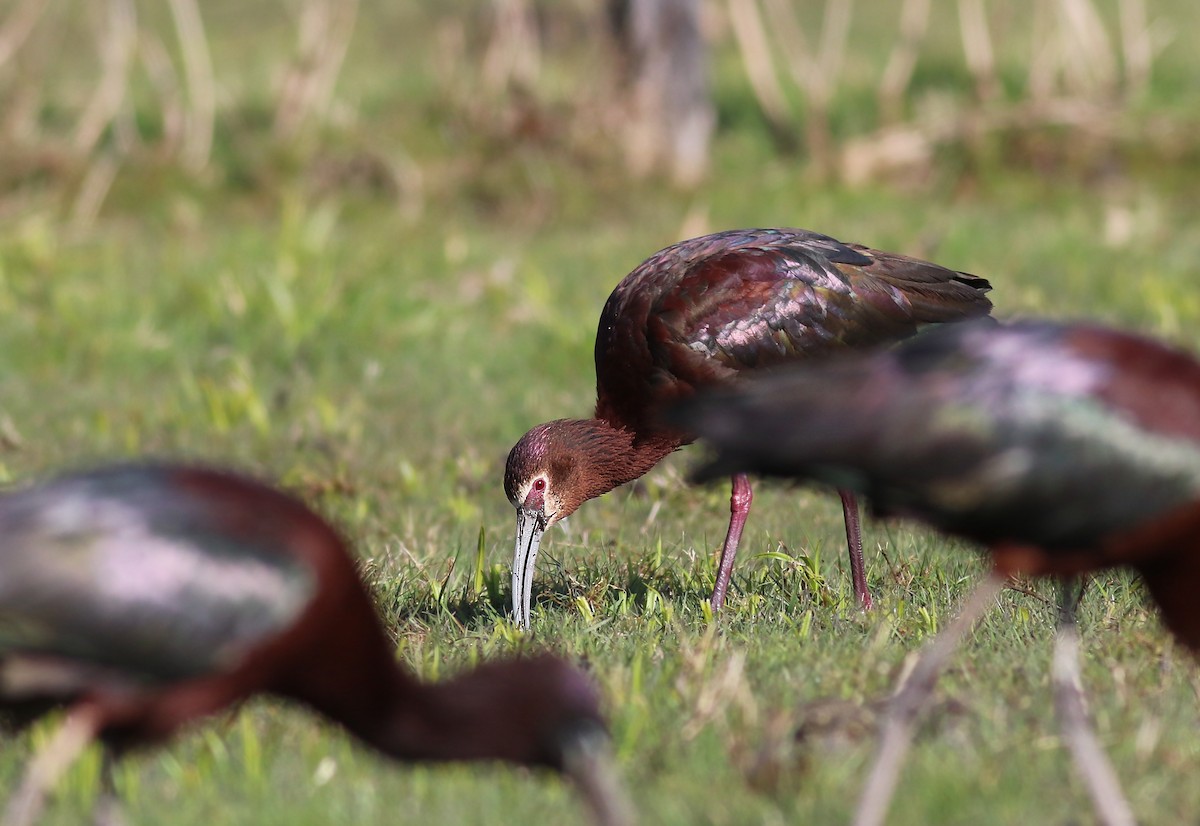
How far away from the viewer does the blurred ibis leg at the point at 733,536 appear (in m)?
5.07

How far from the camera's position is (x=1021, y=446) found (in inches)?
132

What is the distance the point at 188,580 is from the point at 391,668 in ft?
1.56

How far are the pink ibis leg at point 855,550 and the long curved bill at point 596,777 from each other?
1.80 meters

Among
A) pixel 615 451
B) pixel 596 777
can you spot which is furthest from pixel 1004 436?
pixel 615 451

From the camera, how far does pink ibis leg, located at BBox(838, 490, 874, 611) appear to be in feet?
16.5

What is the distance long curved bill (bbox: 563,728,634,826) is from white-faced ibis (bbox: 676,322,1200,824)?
21.2 inches

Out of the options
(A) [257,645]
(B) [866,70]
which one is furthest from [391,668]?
(B) [866,70]

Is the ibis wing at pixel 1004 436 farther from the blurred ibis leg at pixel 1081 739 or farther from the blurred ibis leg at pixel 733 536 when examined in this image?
the blurred ibis leg at pixel 733 536

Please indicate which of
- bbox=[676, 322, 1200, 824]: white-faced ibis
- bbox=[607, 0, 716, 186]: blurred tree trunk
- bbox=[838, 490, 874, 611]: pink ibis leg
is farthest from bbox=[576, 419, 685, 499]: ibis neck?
bbox=[607, 0, 716, 186]: blurred tree trunk

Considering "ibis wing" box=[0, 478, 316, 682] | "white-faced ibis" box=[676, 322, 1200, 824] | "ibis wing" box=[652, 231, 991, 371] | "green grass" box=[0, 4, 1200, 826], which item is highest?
"white-faced ibis" box=[676, 322, 1200, 824]

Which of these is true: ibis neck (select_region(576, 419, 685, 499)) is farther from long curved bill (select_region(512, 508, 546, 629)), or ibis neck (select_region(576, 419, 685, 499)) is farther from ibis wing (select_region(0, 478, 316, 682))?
ibis wing (select_region(0, 478, 316, 682))

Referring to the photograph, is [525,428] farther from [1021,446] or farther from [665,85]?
[665,85]

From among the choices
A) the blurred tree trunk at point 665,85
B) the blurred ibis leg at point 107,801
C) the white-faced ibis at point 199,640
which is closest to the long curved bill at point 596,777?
the white-faced ibis at point 199,640

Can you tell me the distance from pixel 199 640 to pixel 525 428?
455 centimetres
